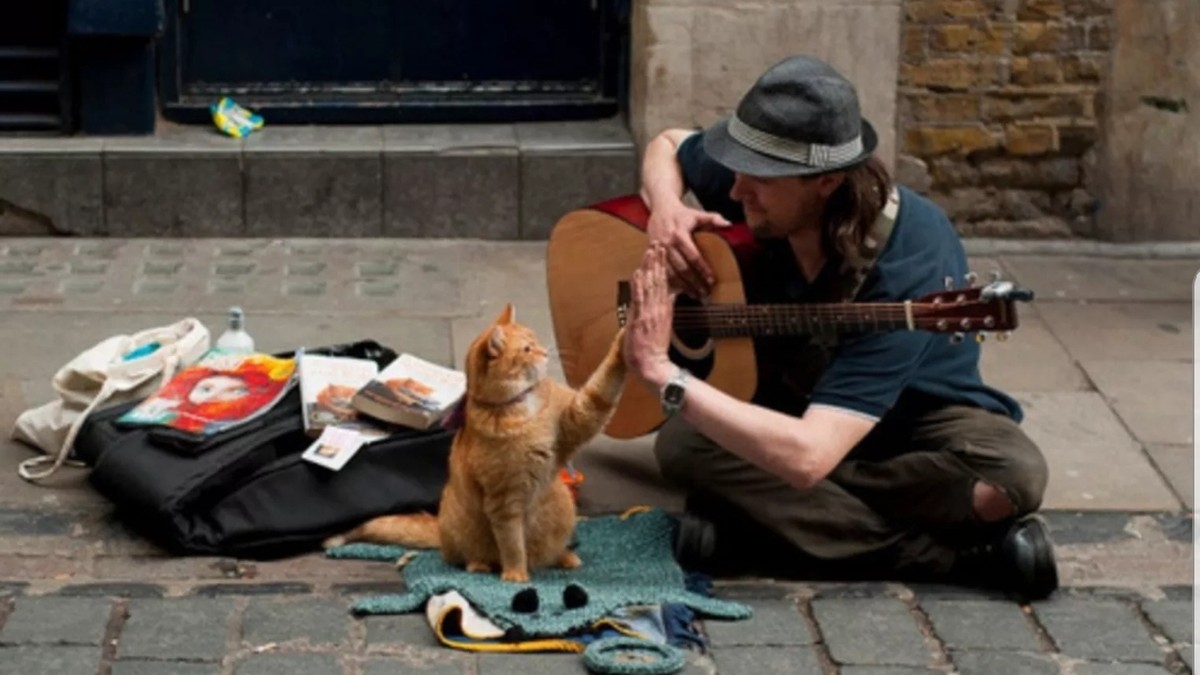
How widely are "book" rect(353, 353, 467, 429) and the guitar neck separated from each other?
59 centimetres

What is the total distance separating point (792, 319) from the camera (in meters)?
4.76

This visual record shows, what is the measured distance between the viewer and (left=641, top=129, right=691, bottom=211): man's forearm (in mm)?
5184

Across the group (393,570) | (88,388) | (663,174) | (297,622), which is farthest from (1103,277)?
(297,622)

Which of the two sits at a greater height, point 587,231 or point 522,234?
point 587,231

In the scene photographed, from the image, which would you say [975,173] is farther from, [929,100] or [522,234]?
[522,234]

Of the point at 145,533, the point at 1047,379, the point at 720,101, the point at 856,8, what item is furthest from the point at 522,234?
the point at 145,533

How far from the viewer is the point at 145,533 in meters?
5.05

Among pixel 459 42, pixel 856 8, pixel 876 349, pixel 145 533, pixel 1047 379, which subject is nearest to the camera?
pixel 876 349

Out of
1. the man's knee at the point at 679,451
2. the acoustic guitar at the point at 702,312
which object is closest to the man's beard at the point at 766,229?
the acoustic guitar at the point at 702,312

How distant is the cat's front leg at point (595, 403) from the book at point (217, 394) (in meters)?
0.84

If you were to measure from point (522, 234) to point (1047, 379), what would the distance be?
6.34 feet

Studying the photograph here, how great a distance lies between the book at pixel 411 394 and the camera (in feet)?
17.0

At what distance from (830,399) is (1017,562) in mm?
550

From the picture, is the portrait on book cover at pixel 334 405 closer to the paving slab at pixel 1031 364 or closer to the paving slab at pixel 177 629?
the paving slab at pixel 177 629
